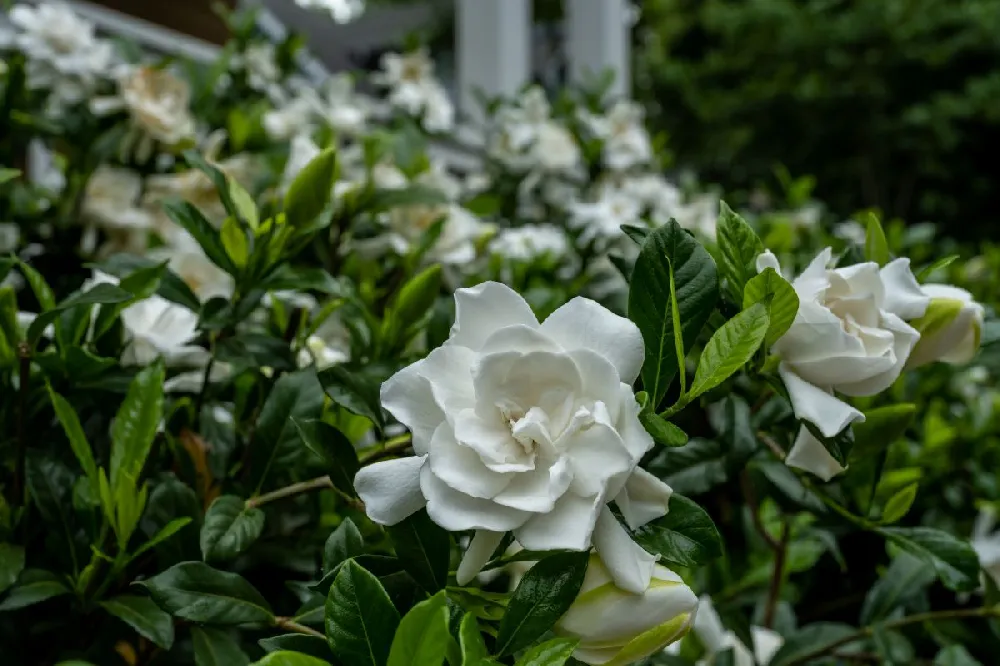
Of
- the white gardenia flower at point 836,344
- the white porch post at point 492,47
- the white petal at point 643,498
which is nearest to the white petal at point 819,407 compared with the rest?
the white gardenia flower at point 836,344

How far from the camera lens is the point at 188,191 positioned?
1.15 m

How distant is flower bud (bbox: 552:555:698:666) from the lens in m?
0.43

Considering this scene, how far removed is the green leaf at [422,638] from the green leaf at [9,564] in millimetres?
303

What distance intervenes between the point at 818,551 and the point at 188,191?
926mm

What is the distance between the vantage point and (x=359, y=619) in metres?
Result: 0.39

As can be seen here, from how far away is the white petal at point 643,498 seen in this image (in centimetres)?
44

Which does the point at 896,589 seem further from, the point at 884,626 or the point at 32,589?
the point at 32,589

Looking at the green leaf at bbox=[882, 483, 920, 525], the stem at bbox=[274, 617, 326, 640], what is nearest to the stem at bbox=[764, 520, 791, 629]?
the green leaf at bbox=[882, 483, 920, 525]

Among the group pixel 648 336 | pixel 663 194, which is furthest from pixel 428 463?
pixel 663 194

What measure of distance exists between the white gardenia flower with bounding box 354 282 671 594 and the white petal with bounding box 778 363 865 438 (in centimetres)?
11

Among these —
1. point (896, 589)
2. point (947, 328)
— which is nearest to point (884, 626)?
point (896, 589)

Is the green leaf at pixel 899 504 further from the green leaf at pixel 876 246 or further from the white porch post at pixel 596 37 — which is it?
the white porch post at pixel 596 37

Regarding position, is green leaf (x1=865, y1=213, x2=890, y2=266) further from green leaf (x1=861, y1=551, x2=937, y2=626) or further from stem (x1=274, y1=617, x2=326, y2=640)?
stem (x1=274, y1=617, x2=326, y2=640)

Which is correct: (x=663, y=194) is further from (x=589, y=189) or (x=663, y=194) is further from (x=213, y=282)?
(x=213, y=282)
